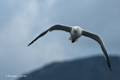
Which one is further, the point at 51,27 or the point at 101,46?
the point at 101,46

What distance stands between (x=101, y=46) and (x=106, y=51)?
1288 mm

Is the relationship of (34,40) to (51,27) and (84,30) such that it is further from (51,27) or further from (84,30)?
(84,30)

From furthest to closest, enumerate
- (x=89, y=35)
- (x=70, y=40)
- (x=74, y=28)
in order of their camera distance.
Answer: (x=89, y=35) < (x=70, y=40) < (x=74, y=28)

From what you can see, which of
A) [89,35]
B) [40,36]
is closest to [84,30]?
[89,35]

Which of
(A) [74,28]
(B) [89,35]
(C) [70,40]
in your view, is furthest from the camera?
(B) [89,35]

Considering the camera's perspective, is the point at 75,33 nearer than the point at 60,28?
Yes

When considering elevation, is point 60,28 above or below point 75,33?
above

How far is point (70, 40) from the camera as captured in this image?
33719 mm

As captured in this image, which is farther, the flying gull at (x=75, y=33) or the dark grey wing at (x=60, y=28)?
the dark grey wing at (x=60, y=28)

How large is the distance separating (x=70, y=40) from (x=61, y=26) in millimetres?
2556

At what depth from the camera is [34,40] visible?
37.7 m

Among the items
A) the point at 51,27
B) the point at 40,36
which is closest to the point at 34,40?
the point at 40,36

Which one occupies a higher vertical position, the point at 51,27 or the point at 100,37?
the point at 51,27

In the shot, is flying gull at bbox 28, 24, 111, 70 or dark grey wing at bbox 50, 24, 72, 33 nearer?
flying gull at bbox 28, 24, 111, 70
